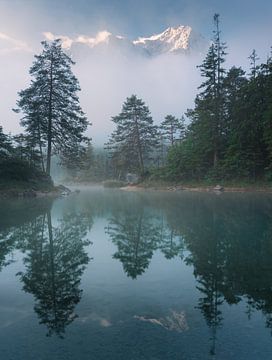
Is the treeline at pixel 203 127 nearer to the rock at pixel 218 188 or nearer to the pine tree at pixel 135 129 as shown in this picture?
the rock at pixel 218 188

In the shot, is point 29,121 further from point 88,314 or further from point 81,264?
point 88,314

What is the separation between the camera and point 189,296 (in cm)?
636

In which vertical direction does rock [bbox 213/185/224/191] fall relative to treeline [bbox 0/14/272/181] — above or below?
below

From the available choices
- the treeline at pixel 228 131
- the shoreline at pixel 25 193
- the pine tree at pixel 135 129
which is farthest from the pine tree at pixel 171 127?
the shoreline at pixel 25 193

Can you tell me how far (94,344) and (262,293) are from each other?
143 inches

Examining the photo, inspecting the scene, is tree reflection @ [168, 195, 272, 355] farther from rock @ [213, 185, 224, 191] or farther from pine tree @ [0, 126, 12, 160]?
rock @ [213, 185, 224, 191]

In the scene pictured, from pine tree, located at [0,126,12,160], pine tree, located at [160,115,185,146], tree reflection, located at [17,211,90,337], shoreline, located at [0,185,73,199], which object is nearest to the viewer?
tree reflection, located at [17,211,90,337]

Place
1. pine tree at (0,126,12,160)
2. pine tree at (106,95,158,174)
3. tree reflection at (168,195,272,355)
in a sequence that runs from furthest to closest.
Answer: pine tree at (106,95,158,174) < pine tree at (0,126,12,160) < tree reflection at (168,195,272,355)

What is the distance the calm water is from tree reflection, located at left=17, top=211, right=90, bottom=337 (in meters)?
0.03

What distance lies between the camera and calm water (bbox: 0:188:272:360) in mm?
4461

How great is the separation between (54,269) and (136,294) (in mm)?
2564

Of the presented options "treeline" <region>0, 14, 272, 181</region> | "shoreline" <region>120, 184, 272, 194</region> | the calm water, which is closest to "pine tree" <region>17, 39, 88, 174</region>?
"treeline" <region>0, 14, 272, 181</region>

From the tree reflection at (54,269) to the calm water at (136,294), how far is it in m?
0.03

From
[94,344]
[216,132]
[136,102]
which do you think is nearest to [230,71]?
[216,132]
